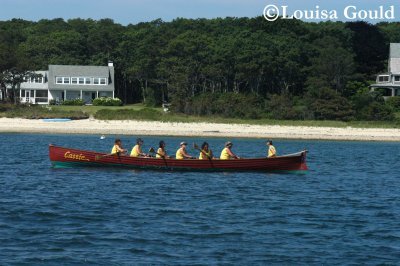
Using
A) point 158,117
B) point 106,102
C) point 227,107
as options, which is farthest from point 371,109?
point 106,102

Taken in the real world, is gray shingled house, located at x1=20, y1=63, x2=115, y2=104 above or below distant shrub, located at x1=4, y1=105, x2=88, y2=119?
above

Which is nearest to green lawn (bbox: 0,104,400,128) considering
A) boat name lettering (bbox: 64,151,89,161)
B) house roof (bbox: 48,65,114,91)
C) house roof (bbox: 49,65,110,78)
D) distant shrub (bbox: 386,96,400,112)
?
distant shrub (bbox: 386,96,400,112)

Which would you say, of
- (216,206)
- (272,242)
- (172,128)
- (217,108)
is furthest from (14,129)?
(272,242)

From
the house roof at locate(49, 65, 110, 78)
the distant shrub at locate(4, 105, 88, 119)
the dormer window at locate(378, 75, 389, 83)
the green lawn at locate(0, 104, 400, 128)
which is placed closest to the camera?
the green lawn at locate(0, 104, 400, 128)

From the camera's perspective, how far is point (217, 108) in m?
68.2

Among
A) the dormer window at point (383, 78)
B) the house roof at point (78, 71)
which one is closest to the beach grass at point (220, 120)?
the dormer window at point (383, 78)

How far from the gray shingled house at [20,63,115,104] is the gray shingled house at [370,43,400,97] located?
26.7 metres

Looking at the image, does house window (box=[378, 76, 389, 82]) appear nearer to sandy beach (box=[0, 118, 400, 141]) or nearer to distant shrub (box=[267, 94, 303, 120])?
distant shrub (box=[267, 94, 303, 120])

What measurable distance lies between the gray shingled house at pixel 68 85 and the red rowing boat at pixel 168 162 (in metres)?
51.1

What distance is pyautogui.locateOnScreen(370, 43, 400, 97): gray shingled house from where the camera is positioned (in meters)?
82.3

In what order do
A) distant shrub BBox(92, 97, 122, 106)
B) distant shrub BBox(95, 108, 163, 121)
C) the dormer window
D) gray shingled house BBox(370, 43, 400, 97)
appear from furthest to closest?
1. the dormer window
2. gray shingled house BBox(370, 43, 400, 97)
3. distant shrub BBox(92, 97, 122, 106)
4. distant shrub BBox(95, 108, 163, 121)

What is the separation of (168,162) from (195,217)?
11.2 m

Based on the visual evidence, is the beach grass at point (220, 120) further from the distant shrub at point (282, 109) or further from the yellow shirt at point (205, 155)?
the yellow shirt at point (205, 155)

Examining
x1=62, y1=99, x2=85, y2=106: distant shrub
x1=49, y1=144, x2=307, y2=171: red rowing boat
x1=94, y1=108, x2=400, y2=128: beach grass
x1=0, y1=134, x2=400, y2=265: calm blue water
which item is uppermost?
x1=62, y1=99, x2=85, y2=106: distant shrub
